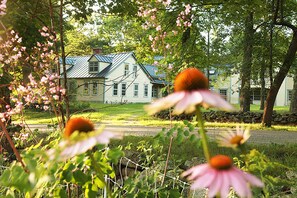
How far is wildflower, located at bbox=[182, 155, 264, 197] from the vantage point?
0.49 meters

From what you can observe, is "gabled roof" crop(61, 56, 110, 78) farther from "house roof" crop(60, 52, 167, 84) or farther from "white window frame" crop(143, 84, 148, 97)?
"white window frame" crop(143, 84, 148, 97)

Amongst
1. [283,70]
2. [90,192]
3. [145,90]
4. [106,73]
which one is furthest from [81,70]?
[90,192]

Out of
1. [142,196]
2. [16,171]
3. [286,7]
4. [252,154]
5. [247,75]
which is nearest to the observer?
[252,154]

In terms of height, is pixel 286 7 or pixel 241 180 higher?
pixel 286 7

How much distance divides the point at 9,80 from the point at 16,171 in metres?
4.02

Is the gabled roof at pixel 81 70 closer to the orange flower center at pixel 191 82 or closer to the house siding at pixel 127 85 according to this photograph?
the house siding at pixel 127 85

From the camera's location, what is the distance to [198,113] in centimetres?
57

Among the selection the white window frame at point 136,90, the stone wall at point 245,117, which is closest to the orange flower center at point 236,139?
the stone wall at point 245,117

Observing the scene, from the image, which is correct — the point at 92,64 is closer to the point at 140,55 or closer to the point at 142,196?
the point at 140,55

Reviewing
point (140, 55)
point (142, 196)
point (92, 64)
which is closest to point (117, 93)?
point (92, 64)

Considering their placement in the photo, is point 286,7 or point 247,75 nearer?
point 286,7

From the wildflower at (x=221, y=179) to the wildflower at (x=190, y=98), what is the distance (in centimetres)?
8

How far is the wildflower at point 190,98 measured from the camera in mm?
548

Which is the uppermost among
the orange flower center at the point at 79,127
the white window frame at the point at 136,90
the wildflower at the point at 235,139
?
the white window frame at the point at 136,90
